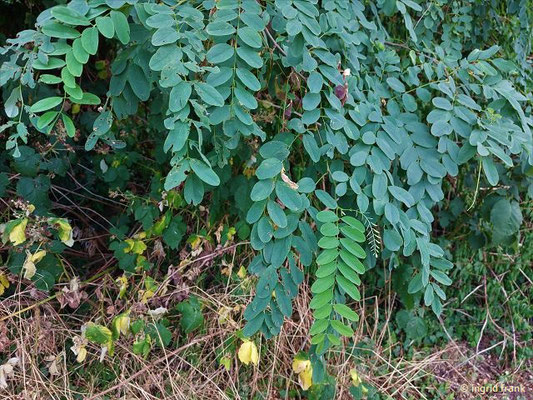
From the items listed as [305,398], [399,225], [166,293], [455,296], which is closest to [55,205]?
[166,293]

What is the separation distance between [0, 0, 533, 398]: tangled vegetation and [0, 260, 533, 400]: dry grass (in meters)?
0.02

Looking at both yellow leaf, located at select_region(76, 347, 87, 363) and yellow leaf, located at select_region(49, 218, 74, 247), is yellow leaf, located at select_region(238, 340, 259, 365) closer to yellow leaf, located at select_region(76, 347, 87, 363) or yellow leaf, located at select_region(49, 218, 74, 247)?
yellow leaf, located at select_region(76, 347, 87, 363)

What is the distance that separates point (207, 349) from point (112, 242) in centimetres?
64

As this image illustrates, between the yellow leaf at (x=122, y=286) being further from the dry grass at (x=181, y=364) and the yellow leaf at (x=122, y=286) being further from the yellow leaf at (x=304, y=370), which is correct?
the yellow leaf at (x=304, y=370)

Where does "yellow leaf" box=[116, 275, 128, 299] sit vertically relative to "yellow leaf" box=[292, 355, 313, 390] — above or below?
above

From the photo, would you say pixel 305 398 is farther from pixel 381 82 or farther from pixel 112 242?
pixel 381 82

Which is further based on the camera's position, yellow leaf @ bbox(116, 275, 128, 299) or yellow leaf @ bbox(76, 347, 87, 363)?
yellow leaf @ bbox(116, 275, 128, 299)

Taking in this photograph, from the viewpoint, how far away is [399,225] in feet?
6.13

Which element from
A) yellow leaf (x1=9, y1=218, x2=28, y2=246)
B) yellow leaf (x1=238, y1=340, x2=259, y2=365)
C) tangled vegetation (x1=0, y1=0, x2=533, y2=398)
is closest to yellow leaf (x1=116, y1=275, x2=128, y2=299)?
tangled vegetation (x1=0, y1=0, x2=533, y2=398)

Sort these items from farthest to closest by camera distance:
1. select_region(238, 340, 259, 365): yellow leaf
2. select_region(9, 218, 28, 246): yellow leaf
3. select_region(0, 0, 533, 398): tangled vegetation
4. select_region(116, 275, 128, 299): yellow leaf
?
select_region(116, 275, 128, 299): yellow leaf
select_region(9, 218, 28, 246): yellow leaf
select_region(238, 340, 259, 365): yellow leaf
select_region(0, 0, 533, 398): tangled vegetation

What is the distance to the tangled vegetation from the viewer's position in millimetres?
1623

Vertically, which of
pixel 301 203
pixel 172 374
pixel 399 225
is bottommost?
pixel 172 374

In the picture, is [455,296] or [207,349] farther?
[455,296]

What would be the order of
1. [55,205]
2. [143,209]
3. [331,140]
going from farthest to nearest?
[55,205] → [143,209] → [331,140]
